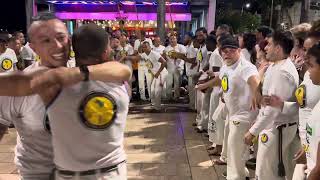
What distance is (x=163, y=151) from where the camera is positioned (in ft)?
21.8

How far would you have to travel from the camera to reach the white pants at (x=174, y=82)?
10.9 m

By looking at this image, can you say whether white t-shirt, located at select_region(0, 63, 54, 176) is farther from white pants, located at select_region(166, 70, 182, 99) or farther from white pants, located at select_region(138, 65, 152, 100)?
white pants, located at select_region(166, 70, 182, 99)

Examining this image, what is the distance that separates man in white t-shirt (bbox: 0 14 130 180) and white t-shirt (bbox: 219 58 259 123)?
2.74 metres

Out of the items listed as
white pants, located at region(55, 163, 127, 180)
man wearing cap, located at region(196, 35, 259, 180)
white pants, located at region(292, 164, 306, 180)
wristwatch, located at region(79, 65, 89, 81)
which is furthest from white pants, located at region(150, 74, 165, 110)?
wristwatch, located at region(79, 65, 89, 81)

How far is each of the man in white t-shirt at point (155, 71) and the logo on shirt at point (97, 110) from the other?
7.46m

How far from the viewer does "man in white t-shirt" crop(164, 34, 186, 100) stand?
Answer: 10711mm

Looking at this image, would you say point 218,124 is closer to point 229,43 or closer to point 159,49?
point 229,43

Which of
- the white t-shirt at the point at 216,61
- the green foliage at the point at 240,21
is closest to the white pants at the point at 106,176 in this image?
the white t-shirt at the point at 216,61

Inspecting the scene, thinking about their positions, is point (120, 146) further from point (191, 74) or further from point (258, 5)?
point (258, 5)

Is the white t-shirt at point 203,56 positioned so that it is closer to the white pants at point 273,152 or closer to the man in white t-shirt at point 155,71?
the man in white t-shirt at point 155,71

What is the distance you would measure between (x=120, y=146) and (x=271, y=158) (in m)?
2.08

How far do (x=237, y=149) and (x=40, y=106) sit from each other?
117 inches

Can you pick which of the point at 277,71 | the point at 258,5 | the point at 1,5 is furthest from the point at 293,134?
the point at 258,5

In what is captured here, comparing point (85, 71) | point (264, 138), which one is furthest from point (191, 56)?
point (85, 71)
